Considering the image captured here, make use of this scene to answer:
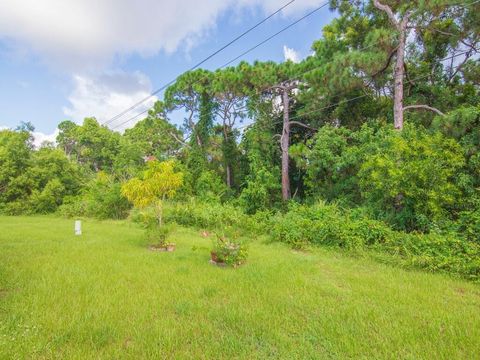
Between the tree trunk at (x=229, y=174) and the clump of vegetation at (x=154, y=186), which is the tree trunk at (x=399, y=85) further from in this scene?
the tree trunk at (x=229, y=174)

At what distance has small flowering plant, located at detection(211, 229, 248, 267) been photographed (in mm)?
5398

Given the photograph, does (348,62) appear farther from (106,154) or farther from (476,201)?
(106,154)

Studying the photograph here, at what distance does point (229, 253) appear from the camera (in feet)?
17.7

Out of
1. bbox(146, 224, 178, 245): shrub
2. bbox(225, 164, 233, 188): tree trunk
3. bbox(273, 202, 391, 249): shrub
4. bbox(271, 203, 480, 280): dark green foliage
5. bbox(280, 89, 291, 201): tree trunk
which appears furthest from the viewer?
bbox(225, 164, 233, 188): tree trunk

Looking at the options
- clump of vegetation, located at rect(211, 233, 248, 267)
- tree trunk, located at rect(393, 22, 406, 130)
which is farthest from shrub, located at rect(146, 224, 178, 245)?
tree trunk, located at rect(393, 22, 406, 130)

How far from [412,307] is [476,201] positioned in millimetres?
4230

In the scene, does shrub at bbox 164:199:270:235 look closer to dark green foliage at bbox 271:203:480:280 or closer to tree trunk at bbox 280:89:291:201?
dark green foliage at bbox 271:203:480:280

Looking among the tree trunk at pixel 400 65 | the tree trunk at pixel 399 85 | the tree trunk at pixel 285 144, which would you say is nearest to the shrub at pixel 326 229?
the tree trunk at pixel 399 85

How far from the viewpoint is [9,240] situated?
7.81m

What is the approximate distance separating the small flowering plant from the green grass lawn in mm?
235

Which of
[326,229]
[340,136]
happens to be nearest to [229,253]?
[326,229]

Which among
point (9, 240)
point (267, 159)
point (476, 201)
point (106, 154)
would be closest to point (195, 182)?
point (267, 159)

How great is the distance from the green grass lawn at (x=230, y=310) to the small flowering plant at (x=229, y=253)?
23 cm

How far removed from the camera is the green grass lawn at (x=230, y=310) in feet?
8.34
